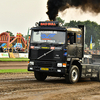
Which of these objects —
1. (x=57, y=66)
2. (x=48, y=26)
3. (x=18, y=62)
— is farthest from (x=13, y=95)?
Answer: (x=18, y=62)

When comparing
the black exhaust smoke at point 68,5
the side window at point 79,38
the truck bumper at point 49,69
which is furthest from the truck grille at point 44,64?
the black exhaust smoke at point 68,5

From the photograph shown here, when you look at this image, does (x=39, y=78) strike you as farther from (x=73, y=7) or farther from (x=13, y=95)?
(x=73, y=7)

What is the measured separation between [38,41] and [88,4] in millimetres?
7985

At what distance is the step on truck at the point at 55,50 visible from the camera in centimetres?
1148

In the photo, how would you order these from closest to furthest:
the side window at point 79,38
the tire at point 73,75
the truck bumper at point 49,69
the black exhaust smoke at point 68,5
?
the truck bumper at point 49,69, the tire at point 73,75, the side window at point 79,38, the black exhaust smoke at point 68,5

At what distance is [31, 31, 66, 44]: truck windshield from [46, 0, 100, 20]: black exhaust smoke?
4596 mm

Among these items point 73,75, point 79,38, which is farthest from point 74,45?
point 73,75

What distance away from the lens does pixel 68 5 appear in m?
17.4

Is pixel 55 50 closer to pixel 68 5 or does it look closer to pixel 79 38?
pixel 79 38

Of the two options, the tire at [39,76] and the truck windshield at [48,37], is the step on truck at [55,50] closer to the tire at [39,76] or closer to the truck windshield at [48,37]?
the truck windshield at [48,37]

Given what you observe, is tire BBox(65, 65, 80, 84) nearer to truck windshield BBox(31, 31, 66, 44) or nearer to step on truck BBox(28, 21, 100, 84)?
step on truck BBox(28, 21, 100, 84)

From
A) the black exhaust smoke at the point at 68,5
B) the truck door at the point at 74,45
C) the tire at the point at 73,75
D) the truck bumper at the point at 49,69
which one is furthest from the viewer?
the black exhaust smoke at the point at 68,5

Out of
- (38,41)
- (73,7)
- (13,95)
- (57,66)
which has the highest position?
(73,7)

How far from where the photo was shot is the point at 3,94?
8242 millimetres
